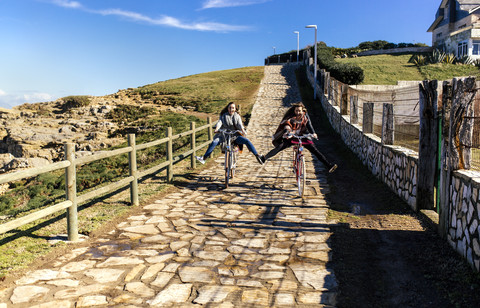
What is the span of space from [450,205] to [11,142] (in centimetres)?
2560

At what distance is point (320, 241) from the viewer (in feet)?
18.1

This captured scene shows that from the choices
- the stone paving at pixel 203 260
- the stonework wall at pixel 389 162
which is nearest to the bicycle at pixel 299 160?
the stone paving at pixel 203 260

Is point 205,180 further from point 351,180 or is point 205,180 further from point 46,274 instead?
point 46,274

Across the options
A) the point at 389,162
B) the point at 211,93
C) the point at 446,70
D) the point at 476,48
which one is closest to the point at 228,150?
the point at 389,162

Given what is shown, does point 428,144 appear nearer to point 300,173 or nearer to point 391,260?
point 391,260

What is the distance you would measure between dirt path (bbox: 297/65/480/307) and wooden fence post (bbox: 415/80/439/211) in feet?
1.27

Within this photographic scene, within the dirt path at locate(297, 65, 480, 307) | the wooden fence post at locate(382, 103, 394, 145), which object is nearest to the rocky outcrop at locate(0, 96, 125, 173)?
the wooden fence post at locate(382, 103, 394, 145)

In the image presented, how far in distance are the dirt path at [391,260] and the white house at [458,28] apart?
42.4m

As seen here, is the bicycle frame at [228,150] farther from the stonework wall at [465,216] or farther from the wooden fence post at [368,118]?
the stonework wall at [465,216]

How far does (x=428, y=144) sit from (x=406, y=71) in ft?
123

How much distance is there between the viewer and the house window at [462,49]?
43375 millimetres

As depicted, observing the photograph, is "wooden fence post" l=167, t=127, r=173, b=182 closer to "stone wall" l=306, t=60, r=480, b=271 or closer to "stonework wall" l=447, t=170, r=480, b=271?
"stone wall" l=306, t=60, r=480, b=271

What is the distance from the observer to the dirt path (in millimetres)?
3928

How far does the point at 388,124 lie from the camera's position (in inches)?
344
